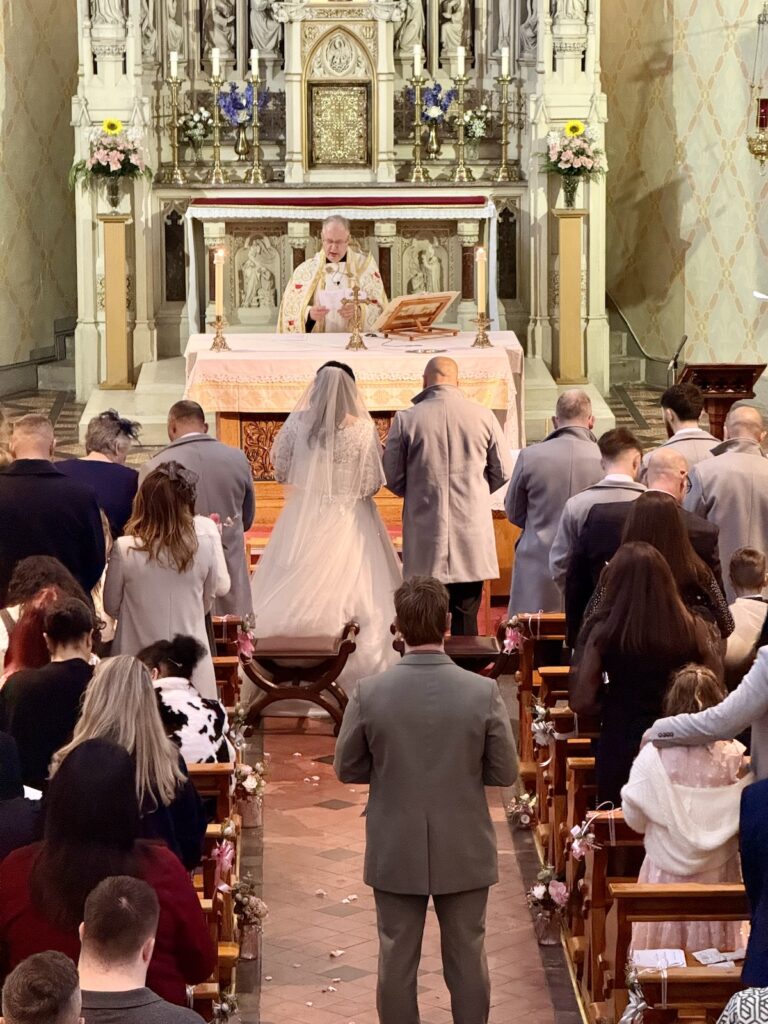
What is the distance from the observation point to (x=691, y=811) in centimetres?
477

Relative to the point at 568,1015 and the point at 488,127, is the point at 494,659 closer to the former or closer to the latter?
the point at 568,1015

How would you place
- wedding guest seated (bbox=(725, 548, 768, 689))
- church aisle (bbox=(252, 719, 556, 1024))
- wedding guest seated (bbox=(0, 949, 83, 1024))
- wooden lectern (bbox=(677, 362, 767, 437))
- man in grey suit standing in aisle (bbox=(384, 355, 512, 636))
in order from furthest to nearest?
wooden lectern (bbox=(677, 362, 767, 437)) → man in grey suit standing in aisle (bbox=(384, 355, 512, 636)) → wedding guest seated (bbox=(725, 548, 768, 689)) → church aisle (bbox=(252, 719, 556, 1024)) → wedding guest seated (bbox=(0, 949, 83, 1024))

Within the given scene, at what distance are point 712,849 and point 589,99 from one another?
11478mm

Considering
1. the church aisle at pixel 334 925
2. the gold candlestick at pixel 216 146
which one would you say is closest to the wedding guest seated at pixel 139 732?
the church aisle at pixel 334 925

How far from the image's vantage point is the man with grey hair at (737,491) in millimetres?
7539

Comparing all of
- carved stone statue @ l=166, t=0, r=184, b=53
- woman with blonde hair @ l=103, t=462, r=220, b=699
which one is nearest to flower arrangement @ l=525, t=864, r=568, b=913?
woman with blonde hair @ l=103, t=462, r=220, b=699

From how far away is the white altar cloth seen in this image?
11664 mm

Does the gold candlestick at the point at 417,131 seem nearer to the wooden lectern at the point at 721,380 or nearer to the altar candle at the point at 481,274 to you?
the altar candle at the point at 481,274

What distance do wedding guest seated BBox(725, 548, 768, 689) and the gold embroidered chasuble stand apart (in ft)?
22.3

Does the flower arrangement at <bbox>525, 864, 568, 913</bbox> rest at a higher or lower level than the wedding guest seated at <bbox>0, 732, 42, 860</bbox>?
lower

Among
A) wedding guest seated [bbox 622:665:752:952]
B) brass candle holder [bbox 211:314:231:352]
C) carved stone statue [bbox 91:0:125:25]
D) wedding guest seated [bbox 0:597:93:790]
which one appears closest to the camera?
wedding guest seated [bbox 622:665:752:952]

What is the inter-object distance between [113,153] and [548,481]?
25.5 ft

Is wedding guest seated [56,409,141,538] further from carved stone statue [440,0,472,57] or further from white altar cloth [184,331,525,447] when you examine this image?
carved stone statue [440,0,472,57]

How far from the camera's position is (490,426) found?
8.55 metres
